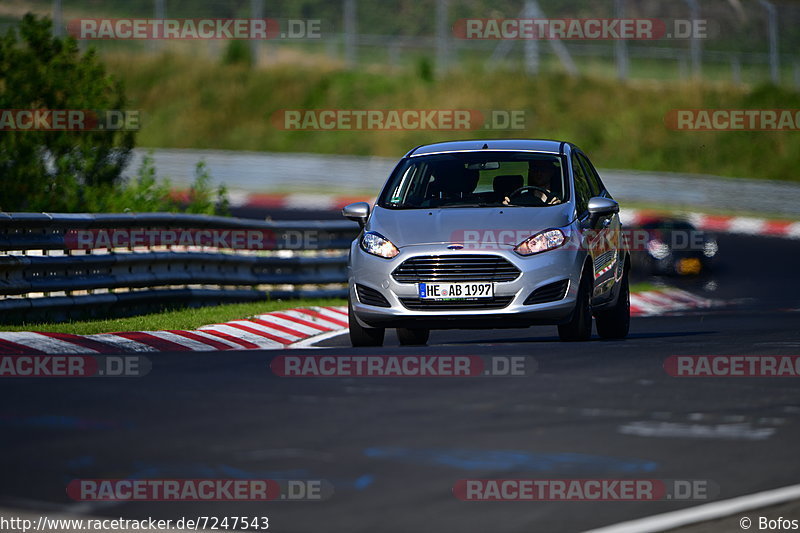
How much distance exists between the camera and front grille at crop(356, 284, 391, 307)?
1147cm

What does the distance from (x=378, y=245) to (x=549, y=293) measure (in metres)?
1.46

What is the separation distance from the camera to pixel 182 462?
652 cm

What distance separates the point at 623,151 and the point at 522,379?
3729 cm

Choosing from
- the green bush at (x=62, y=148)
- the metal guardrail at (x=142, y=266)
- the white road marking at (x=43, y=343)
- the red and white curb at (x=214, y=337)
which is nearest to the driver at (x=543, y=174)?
the red and white curb at (x=214, y=337)

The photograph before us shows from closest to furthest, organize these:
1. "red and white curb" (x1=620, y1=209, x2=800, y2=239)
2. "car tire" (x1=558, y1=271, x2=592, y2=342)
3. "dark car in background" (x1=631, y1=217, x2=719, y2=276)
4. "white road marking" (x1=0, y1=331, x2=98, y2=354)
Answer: "white road marking" (x1=0, y1=331, x2=98, y2=354)
"car tire" (x1=558, y1=271, x2=592, y2=342)
"dark car in background" (x1=631, y1=217, x2=719, y2=276)
"red and white curb" (x1=620, y1=209, x2=800, y2=239)

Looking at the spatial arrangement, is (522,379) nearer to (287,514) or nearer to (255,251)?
(287,514)

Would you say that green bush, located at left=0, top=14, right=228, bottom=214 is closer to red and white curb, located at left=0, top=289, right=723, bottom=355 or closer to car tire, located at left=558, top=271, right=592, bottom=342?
red and white curb, located at left=0, top=289, right=723, bottom=355

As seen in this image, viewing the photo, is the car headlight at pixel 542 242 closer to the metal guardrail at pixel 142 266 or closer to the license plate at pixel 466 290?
the license plate at pixel 466 290

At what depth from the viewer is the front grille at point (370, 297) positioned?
1147 cm

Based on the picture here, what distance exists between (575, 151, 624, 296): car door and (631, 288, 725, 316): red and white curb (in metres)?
5.89

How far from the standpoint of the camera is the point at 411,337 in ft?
43.5

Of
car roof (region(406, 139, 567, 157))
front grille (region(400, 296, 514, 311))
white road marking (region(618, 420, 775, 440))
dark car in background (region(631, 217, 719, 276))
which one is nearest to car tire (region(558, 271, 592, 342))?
front grille (region(400, 296, 514, 311))

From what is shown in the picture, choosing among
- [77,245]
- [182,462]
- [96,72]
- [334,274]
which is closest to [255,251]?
[334,274]

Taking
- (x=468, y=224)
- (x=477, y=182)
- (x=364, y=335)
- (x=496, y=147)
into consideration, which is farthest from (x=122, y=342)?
(x=496, y=147)
